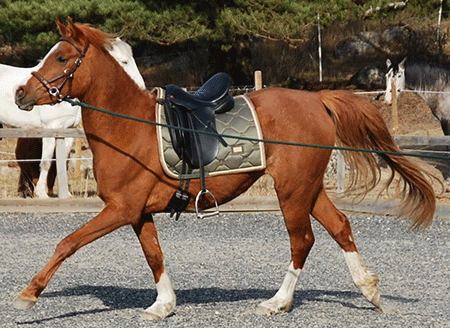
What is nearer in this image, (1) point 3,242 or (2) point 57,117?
(1) point 3,242

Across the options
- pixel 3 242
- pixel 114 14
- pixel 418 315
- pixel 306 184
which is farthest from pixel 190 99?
pixel 114 14

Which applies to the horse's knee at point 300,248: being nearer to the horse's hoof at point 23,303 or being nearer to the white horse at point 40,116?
the horse's hoof at point 23,303

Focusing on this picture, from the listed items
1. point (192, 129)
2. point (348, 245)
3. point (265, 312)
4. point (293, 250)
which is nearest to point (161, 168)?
point (192, 129)

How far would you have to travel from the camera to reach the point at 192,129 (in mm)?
4777

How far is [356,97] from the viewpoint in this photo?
5.40 m

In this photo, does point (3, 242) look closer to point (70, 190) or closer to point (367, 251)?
point (70, 190)

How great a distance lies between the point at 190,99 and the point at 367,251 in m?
3.43

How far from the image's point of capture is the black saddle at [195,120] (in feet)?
15.9

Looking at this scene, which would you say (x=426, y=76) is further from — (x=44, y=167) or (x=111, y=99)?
(x=111, y=99)

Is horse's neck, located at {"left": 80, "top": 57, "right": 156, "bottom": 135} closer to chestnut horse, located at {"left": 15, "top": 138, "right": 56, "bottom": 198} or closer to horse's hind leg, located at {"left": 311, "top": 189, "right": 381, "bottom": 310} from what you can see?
horse's hind leg, located at {"left": 311, "top": 189, "right": 381, "bottom": 310}

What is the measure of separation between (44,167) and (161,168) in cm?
635

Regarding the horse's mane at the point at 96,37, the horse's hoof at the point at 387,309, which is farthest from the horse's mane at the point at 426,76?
the horse's mane at the point at 96,37

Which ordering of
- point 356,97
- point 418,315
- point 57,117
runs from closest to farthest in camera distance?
point 418,315, point 356,97, point 57,117

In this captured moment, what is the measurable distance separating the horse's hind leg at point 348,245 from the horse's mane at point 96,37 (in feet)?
6.19
